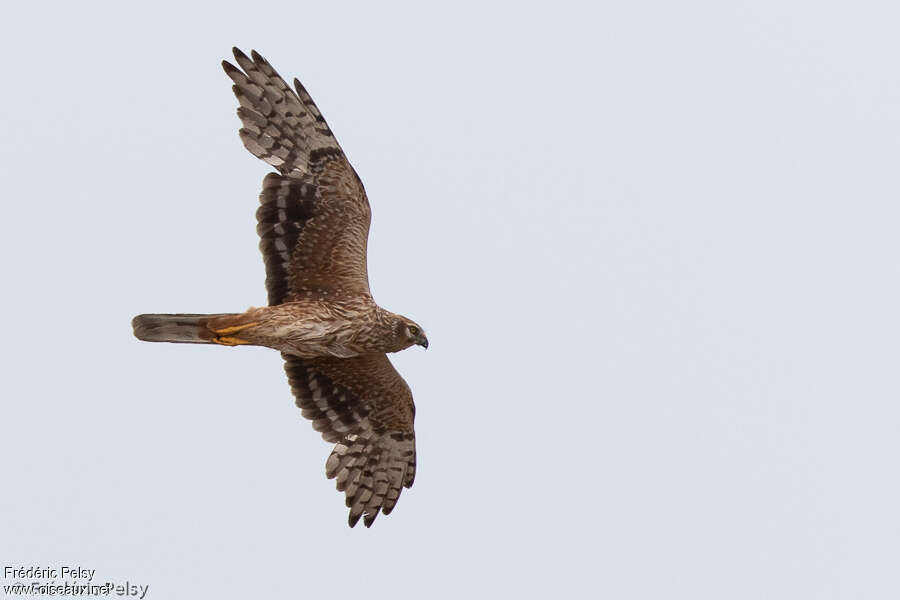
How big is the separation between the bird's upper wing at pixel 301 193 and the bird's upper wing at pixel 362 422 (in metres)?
1.15

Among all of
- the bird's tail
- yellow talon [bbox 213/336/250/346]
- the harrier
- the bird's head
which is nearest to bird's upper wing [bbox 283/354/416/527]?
the harrier

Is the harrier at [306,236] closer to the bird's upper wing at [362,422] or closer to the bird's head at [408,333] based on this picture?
the bird's head at [408,333]

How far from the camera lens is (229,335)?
1541cm

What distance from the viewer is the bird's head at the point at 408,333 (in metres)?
15.8

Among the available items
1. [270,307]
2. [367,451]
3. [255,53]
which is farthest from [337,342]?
[255,53]

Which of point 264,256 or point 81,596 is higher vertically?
point 264,256

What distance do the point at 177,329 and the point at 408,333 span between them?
2207 millimetres

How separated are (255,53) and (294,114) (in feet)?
2.27

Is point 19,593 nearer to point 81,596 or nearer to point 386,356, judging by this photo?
point 81,596

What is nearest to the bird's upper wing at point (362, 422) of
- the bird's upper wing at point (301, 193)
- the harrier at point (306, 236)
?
the harrier at point (306, 236)

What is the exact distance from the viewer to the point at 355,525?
1691 cm

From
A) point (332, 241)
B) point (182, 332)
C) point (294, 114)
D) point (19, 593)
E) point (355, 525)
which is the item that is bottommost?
point (19, 593)

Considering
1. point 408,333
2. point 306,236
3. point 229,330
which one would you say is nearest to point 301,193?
point 306,236

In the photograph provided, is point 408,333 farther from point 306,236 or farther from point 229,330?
point 229,330
